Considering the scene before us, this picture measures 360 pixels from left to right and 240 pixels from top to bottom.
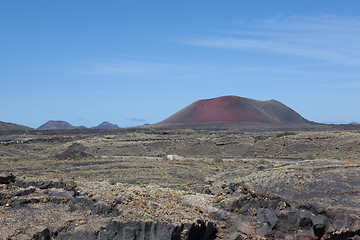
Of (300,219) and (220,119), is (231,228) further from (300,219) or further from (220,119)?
(220,119)

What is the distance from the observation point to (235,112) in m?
127

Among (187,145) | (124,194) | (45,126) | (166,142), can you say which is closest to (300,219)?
(124,194)

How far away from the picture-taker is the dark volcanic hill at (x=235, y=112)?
408 ft

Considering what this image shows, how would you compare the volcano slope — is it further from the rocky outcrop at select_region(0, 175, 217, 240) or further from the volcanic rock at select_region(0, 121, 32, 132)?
the volcanic rock at select_region(0, 121, 32, 132)

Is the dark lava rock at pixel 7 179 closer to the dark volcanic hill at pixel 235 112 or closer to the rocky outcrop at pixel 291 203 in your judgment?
the rocky outcrop at pixel 291 203

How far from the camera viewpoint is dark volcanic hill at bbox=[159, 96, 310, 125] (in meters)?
124

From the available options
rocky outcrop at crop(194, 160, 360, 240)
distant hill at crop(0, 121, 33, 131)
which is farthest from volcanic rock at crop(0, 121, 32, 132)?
rocky outcrop at crop(194, 160, 360, 240)

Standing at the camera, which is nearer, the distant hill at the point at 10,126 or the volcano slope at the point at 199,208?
the volcano slope at the point at 199,208

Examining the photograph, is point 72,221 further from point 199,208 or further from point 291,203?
point 291,203

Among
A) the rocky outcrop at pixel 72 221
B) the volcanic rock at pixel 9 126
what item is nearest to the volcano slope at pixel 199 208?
the rocky outcrop at pixel 72 221

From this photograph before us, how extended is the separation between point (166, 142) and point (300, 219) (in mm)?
33797

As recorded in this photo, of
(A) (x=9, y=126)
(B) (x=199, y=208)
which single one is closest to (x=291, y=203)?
(B) (x=199, y=208)

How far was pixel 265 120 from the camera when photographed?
12200 centimetres

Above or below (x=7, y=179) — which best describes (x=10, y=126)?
above
